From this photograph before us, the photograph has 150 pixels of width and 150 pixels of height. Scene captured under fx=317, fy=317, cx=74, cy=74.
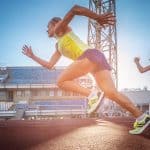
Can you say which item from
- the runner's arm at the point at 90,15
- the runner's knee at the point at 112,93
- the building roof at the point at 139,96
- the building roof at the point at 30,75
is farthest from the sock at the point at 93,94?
the building roof at the point at 139,96

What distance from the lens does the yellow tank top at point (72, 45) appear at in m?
3.82

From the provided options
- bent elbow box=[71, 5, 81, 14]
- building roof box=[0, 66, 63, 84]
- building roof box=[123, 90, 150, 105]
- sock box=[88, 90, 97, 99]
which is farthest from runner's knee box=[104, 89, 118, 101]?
building roof box=[123, 90, 150, 105]

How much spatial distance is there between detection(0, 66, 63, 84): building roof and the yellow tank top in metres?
31.6

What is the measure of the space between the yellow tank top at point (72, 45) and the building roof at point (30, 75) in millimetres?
31625

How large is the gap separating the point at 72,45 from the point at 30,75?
3409cm

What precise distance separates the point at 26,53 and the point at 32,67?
34956mm

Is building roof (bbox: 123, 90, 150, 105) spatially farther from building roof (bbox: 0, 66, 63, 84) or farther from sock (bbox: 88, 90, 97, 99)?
sock (bbox: 88, 90, 97, 99)

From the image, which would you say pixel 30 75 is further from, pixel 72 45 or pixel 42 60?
pixel 72 45

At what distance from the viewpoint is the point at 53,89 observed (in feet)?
116

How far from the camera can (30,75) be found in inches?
1476

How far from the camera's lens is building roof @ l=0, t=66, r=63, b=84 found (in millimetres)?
36094

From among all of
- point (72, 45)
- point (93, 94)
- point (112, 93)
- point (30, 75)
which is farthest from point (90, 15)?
point (30, 75)

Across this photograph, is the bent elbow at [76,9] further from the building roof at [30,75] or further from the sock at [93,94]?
the building roof at [30,75]

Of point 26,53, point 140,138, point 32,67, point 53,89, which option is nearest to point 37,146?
point 140,138
